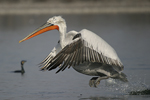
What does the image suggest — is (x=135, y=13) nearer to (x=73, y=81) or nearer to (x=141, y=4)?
(x=141, y=4)

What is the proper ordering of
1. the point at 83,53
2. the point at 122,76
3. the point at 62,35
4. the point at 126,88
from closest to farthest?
the point at 83,53 → the point at 62,35 → the point at 122,76 → the point at 126,88

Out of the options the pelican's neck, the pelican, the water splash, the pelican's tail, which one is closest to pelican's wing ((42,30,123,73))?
the pelican

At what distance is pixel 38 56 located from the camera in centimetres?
1096

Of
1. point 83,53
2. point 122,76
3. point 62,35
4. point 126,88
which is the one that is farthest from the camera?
point 126,88

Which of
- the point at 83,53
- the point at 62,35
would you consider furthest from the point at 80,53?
the point at 62,35

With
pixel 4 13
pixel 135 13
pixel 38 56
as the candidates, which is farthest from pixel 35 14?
pixel 38 56

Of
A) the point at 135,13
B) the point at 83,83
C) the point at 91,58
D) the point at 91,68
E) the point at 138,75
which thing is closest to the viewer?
the point at 91,58

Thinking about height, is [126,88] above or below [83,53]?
below

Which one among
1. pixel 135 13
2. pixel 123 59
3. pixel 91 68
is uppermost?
pixel 135 13

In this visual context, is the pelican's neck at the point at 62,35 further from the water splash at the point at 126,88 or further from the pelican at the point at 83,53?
the water splash at the point at 126,88

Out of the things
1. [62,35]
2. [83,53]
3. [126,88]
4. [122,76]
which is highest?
[62,35]

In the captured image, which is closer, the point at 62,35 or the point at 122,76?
the point at 62,35

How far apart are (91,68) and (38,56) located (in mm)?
5049

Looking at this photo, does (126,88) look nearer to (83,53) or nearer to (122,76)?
(122,76)
